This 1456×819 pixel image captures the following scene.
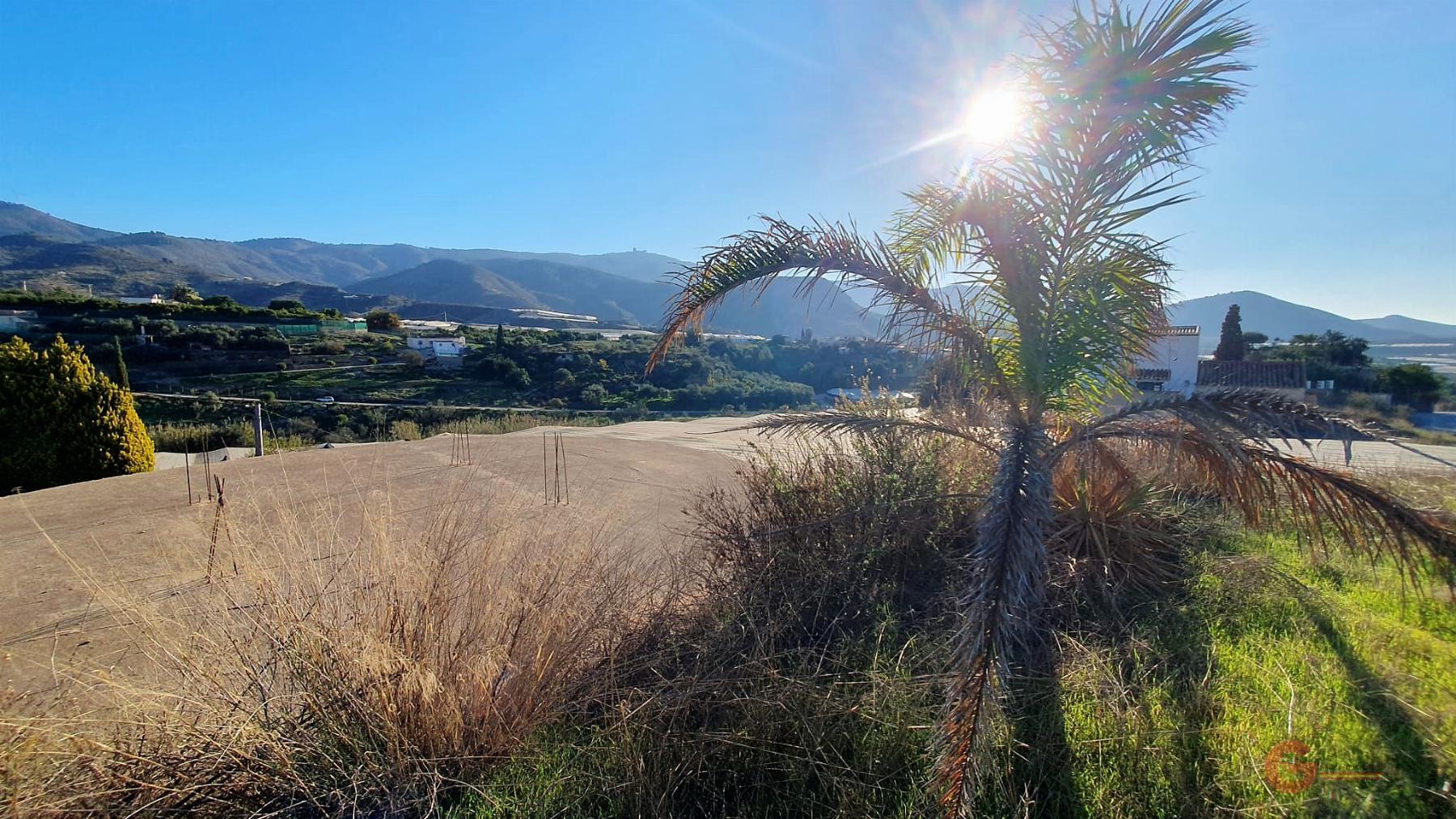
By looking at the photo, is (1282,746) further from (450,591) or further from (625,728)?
(450,591)

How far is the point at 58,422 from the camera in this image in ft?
27.8

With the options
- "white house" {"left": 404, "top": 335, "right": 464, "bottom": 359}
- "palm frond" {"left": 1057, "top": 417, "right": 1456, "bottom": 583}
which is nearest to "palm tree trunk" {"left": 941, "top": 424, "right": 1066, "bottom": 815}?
"palm frond" {"left": 1057, "top": 417, "right": 1456, "bottom": 583}

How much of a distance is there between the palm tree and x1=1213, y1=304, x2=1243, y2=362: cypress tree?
2873cm

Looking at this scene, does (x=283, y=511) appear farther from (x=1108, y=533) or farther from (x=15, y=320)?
(x=15, y=320)

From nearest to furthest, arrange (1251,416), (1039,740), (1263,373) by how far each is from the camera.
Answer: (1039,740) → (1251,416) → (1263,373)

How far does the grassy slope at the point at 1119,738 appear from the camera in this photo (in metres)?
2.41

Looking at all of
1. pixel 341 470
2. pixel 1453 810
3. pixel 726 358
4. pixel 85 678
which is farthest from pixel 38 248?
pixel 1453 810

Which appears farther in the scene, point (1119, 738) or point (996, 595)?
point (1119, 738)

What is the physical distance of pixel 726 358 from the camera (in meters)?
31.8

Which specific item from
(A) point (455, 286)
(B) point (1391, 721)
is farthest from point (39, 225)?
(B) point (1391, 721)

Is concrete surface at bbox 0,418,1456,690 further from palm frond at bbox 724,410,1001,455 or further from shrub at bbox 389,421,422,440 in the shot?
shrub at bbox 389,421,422,440

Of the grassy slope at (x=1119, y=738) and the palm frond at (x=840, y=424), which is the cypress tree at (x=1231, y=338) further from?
the palm frond at (x=840, y=424)

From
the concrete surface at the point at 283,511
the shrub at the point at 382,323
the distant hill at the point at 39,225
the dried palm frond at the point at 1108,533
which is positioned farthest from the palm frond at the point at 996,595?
the distant hill at the point at 39,225

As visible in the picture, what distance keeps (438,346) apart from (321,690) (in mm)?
35226
